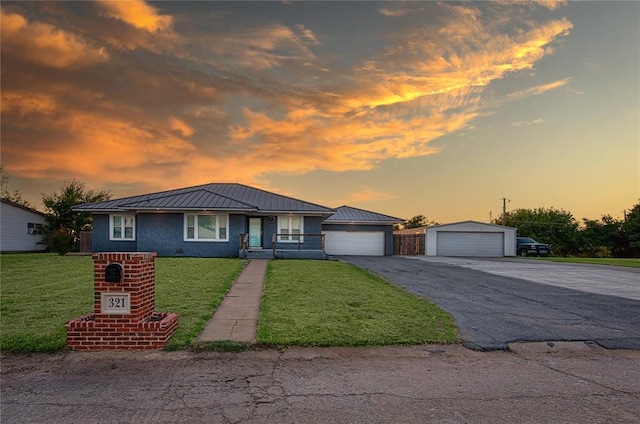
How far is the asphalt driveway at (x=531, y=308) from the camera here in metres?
7.00

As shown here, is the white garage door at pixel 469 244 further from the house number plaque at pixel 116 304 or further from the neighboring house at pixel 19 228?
the neighboring house at pixel 19 228

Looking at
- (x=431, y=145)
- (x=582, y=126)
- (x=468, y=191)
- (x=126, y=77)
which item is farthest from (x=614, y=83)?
(x=126, y=77)

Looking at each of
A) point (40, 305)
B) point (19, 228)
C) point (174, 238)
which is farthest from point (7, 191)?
point (40, 305)

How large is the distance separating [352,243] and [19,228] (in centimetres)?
2716

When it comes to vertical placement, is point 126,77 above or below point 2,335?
above

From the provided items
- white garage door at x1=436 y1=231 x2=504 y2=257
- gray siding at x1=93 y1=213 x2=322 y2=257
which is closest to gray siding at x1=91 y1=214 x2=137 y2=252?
gray siding at x1=93 y1=213 x2=322 y2=257

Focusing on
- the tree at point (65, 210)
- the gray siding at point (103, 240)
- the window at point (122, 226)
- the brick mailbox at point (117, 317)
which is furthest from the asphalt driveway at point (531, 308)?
the tree at point (65, 210)

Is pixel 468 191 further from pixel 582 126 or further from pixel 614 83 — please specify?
pixel 614 83

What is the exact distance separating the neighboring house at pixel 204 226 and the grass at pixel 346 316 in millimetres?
10290

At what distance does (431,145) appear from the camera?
74.1 feet

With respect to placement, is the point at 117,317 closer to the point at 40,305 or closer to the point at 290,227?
the point at 40,305

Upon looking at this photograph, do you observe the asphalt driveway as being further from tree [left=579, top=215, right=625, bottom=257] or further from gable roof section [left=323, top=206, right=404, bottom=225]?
tree [left=579, top=215, right=625, bottom=257]

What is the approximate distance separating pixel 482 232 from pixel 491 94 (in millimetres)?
Result: 17755

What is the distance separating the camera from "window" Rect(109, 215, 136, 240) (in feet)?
75.9
